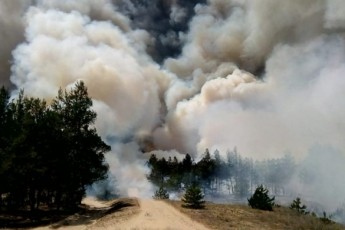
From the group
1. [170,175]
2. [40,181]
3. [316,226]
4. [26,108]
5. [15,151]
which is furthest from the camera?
[170,175]

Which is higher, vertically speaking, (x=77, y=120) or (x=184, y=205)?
(x=77, y=120)

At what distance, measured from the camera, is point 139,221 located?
39.0 m

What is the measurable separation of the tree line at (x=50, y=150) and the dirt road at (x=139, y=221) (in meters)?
Result: 10.1

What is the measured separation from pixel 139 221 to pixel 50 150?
21.5 meters

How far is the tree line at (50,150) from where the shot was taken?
51.6 m

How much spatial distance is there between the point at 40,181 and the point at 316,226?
3386cm

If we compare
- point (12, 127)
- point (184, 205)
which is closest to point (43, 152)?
point (12, 127)

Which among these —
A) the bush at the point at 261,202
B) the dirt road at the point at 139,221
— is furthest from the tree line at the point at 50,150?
the bush at the point at 261,202

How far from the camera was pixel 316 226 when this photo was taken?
3925 centimetres

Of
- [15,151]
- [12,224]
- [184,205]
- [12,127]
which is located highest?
[12,127]

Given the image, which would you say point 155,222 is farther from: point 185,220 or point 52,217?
point 52,217

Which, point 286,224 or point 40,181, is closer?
point 286,224

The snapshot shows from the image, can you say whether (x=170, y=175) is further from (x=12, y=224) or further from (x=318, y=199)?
(x=12, y=224)

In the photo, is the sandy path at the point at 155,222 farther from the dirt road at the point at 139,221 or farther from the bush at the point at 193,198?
the bush at the point at 193,198
